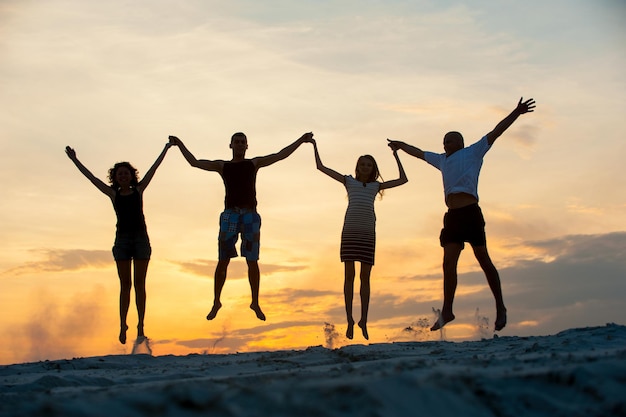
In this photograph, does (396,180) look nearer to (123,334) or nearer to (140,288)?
(140,288)

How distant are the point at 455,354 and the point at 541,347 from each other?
2.54 ft

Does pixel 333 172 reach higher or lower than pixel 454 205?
higher

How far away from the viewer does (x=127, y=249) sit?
10.1m

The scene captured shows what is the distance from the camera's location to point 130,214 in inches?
402

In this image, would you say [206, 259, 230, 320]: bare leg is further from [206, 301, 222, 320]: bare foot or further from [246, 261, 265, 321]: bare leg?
[246, 261, 265, 321]: bare leg

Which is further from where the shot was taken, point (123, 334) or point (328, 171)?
point (328, 171)

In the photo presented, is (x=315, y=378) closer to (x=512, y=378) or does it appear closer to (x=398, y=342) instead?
(x=512, y=378)

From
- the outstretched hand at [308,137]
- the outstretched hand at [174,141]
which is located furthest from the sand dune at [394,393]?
the outstretched hand at [174,141]

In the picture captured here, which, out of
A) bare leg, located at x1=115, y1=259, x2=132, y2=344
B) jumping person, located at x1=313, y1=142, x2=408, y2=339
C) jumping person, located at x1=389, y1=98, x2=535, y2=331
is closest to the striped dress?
jumping person, located at x1=313, y1=142, x2=408, y2=339

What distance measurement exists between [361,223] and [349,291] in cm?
91

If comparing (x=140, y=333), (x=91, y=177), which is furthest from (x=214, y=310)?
(x=91, y=177)

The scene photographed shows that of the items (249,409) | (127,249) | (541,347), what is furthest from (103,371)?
(541,347)

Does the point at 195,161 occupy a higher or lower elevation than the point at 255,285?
higher

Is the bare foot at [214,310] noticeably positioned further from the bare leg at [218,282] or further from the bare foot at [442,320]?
the bare foot at [442,320]
